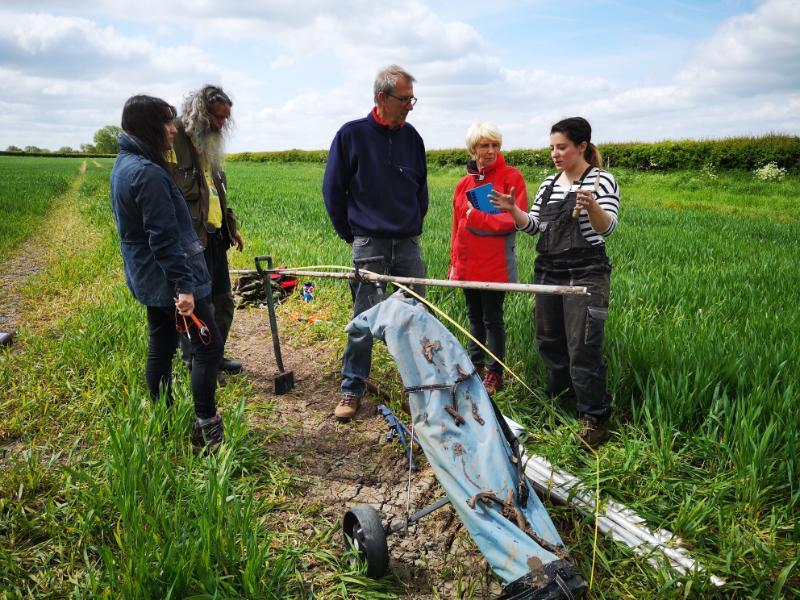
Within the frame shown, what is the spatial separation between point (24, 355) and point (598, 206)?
174 inches

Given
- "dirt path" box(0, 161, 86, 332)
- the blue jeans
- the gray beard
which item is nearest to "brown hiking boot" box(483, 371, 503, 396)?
the blue jeans

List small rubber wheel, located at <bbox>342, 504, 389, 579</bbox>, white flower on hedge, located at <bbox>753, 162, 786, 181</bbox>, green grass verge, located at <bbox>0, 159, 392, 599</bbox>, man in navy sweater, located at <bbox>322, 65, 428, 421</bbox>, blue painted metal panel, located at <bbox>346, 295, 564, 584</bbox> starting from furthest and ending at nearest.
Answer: white flower on hedge, located at <bbox>753, 162, 786, 181</bbox> < man in navy sweater, located at <bbox>322, 65, 428, 421</bbox> < small rubber wheel, located at <bbox>342, 504, 389, 579</bbox> < green grass verge, located at <bbox>0, 159, 392, 599</bbox> < blue painted metal panel, located at <bbox>346, 295, 564, 584</bbox>

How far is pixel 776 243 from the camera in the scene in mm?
8469

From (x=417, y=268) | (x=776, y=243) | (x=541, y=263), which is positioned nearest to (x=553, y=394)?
(x=541, y=263)

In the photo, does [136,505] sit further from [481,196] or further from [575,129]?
[575,129]

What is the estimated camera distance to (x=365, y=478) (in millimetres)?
2805

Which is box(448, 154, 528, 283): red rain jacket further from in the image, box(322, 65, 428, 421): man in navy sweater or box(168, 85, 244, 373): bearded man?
box(168, 85, 244, 373): bearded man

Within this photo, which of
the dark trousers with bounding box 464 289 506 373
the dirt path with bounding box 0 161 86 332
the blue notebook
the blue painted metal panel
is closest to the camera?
the blue painted metal panel

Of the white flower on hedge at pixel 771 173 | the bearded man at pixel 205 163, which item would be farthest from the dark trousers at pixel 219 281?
the white flower on hedge at pixel 771 173

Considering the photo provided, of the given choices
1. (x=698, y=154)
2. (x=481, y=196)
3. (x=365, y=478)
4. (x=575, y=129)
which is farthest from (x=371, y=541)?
(x=698, y=154)

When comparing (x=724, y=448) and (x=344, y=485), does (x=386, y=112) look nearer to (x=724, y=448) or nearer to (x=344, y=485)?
(x=344, y=485)

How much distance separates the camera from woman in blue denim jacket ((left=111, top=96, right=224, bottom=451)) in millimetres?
2537

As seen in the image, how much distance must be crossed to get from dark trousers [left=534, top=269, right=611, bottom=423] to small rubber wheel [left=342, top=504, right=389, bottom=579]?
1442 millimetres

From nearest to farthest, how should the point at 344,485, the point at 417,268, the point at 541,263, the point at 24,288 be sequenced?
the point at 344,485
the point at 541,263
the point at 417,268
the point at 24,288
